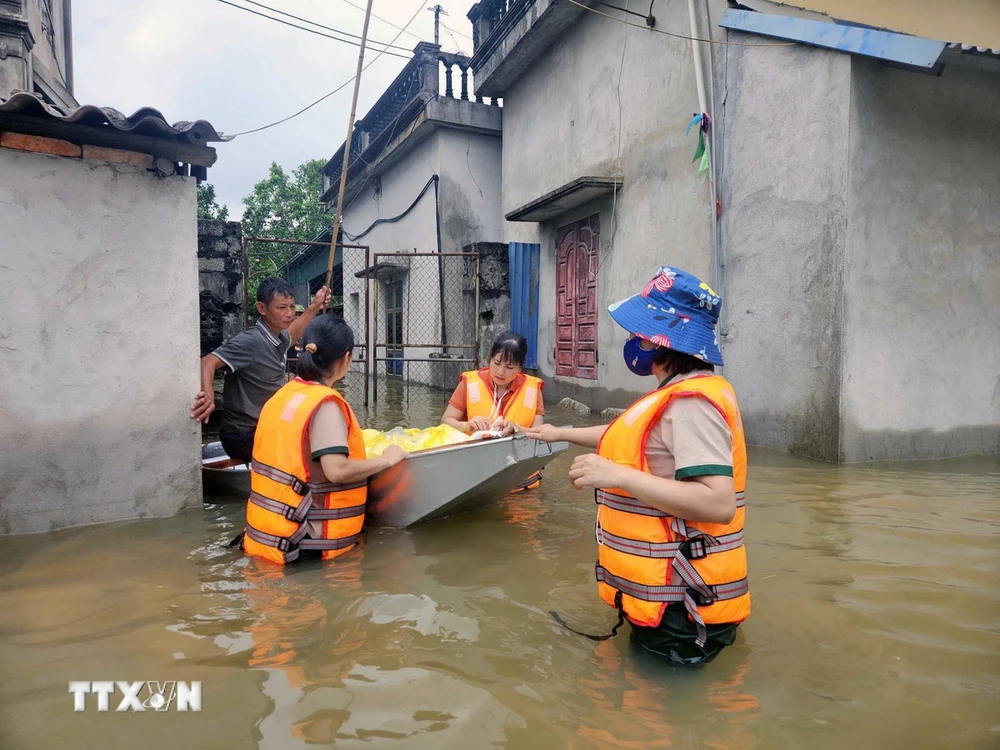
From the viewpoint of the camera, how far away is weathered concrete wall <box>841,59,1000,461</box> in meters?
5.47

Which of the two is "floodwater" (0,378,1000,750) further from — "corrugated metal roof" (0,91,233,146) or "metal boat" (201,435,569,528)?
"corrugated metal roof" (0,91,233,146)

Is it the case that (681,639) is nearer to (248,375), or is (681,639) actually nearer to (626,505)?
(626,505)

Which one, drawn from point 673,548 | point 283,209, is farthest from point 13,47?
point 283,209

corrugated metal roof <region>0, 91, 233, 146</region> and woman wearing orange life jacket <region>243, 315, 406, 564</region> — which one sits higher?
corrugated metal roof <region>0, 91, 233, 146</region>

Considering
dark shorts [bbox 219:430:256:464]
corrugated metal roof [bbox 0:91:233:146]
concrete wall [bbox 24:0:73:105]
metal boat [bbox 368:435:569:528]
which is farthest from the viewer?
concrete wall [bbox 24:0:73:105]

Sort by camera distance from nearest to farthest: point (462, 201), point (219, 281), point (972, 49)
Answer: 1. point (972, 49)
2. point (219, 281)
3. point (462, 201)

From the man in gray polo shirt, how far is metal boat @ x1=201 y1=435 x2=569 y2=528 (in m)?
1.21

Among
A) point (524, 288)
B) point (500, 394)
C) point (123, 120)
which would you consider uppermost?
point (123, 120)

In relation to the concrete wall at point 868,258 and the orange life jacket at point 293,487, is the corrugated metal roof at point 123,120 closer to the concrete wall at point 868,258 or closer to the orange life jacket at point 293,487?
the orange life jacket at point 293,487

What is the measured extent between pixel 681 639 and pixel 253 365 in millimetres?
3295

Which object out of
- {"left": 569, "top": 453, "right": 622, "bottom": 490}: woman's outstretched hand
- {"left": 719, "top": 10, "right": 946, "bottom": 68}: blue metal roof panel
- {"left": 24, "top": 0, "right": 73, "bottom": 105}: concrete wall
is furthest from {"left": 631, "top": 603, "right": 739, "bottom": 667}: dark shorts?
{"left": 24, "top": 0, "right": 73, "bottom": 105}: concrete wall

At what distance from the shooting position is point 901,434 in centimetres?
576

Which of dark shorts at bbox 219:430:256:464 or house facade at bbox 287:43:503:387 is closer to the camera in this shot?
dark shorts at bbox 219:430:256:464

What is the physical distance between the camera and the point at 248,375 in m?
4.36
